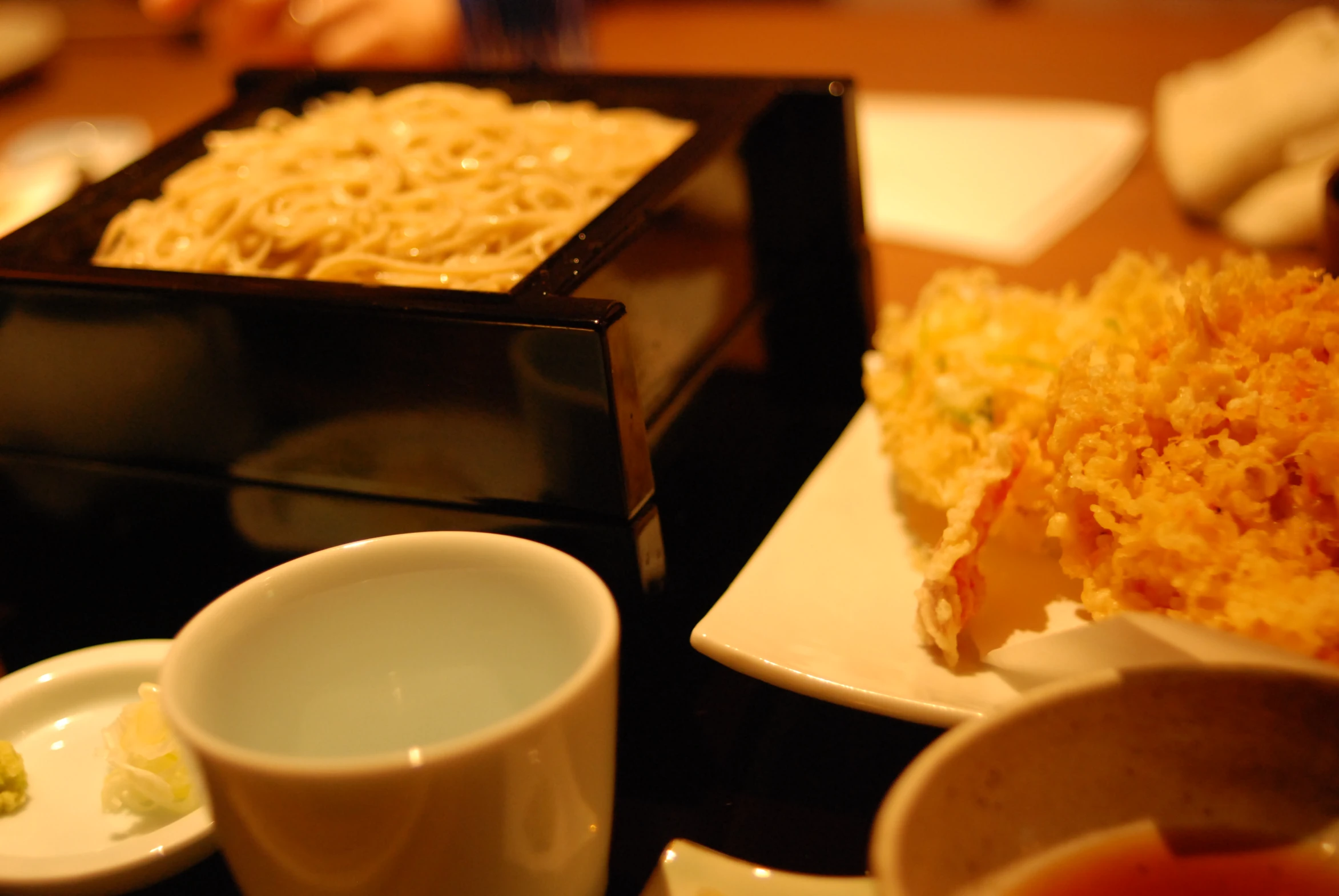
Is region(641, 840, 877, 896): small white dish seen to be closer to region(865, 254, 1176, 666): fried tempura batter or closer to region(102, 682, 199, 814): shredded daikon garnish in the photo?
region(865, 254, 1176, 666): fried tempura batter

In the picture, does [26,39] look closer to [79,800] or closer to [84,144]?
[84,144]

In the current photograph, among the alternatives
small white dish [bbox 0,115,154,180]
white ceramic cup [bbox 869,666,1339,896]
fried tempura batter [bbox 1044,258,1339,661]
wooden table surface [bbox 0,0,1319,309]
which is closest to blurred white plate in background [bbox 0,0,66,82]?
wooden table surface [bbox 0,0,1319,309]

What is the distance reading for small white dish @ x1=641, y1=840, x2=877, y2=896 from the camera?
Result: 58 cm

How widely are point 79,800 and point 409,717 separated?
0.22m

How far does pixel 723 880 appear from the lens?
603 millimetres

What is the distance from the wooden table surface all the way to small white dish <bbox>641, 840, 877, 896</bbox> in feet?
A: 2.90

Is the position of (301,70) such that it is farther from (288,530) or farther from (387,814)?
(387,814)

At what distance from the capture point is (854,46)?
2266 mm

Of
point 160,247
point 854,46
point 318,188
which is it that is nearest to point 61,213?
point 160,247

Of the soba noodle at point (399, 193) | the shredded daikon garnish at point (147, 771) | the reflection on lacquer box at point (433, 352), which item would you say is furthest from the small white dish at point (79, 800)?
the soba noodle at point (399, 193)

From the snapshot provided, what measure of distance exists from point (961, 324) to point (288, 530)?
0.55 metres

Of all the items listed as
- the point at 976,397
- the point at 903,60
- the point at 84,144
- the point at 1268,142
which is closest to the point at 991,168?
the point at 1268,142

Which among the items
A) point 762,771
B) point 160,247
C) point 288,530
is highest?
point 160,247

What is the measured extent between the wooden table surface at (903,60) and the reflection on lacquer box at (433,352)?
1.42 feet
